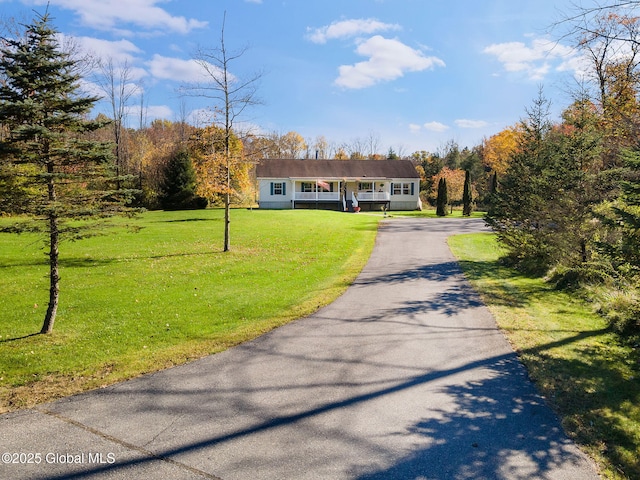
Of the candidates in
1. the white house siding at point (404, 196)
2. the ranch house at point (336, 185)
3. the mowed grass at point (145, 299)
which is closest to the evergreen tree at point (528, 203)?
the mowed grass at point (145, 299)

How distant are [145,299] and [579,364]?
30.2 feet

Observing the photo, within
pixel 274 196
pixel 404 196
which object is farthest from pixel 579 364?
pixel 404 196

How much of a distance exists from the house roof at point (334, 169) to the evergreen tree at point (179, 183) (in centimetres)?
770

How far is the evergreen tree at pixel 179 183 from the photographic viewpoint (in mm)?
37812

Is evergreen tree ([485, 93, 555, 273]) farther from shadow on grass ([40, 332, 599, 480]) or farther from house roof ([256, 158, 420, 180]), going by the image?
house roof ([256, 158, 420, 180])

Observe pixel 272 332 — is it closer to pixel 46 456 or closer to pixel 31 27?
pixel 46 456

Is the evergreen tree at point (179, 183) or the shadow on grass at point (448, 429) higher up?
the evergreen tree at point (179, 183)

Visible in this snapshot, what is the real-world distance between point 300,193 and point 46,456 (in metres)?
39.9

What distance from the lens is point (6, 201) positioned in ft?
21.5

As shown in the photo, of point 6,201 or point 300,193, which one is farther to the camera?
point 300,193

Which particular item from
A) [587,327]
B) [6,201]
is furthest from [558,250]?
[6,201]

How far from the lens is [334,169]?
4547 centimetres

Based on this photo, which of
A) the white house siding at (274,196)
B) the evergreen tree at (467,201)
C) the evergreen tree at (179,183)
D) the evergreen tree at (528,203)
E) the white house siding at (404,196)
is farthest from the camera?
the white house siding at (404,196)

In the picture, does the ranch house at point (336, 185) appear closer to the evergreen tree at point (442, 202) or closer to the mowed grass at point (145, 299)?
the evergreen tree at point (442, 202)
